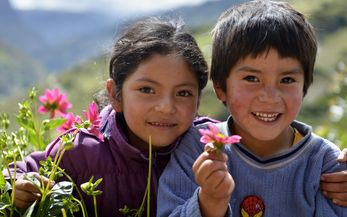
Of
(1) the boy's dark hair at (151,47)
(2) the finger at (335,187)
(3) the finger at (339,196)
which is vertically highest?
(1) the boy's dark hair at (151,47)

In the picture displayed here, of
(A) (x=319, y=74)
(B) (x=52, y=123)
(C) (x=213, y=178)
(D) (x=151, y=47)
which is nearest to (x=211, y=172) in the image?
(C) (x=213, y=178)

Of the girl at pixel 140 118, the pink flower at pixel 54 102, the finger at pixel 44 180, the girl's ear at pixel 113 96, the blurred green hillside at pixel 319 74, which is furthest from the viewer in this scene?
the blurred green hillside at pixel 319 74

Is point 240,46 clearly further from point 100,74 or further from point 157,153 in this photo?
point 100,74

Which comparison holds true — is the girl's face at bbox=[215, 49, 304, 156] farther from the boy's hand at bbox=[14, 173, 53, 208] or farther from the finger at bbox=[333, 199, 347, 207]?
the boy's hand at bbox=[14, 173, 53, 208]

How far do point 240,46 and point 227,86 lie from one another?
0.12 m

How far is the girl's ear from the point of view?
1.76 meters

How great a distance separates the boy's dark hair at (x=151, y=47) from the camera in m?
1.68

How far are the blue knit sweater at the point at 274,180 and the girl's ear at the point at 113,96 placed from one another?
0.83ft

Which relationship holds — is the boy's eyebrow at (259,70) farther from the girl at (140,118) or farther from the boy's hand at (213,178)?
the boy's hand at (213,178)

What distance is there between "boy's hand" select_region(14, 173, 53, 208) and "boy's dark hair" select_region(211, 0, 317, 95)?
546 millimetres

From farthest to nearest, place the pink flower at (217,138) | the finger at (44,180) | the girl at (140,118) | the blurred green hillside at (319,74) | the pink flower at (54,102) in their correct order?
1. the blurred green hillside at (319,74)
2. the pink flower at (54,102)
3. the girl at (140,118)
4. the finger at (44,180)
5. the pink flower at (217,138)

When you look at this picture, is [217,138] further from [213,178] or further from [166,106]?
[166,106]

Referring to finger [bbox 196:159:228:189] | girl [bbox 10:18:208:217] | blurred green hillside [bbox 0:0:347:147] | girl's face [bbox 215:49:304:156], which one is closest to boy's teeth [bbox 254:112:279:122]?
girl's face [bbox 215:49:304:156]

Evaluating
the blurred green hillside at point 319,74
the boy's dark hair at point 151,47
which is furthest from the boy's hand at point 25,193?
the blurred green hillside at point 319,74
